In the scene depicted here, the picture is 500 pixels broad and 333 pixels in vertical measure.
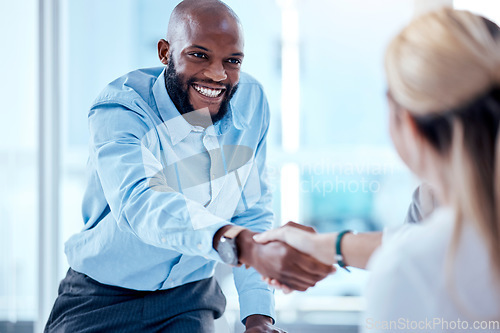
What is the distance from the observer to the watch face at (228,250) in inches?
46.3

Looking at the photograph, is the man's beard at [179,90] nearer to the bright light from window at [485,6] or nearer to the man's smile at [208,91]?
the man's smile at [208,91]

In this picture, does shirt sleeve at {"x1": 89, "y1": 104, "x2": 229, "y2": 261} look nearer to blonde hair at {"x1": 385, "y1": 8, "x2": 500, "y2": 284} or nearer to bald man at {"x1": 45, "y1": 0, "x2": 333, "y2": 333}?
bald man at {"x1": 45, "y1": 0, "x2": 333, "y2": 333}

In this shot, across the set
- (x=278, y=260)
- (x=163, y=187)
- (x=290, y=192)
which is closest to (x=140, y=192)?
(x=163, y=187)

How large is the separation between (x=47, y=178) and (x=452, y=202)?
212 cm

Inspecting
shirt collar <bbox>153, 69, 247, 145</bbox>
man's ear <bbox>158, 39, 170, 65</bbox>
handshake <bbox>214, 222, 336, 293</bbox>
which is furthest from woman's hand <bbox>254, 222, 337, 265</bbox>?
man's ear <bbox>158, 39, 170, 65</bbox>

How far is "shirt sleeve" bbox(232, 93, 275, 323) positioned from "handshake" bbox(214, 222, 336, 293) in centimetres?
37

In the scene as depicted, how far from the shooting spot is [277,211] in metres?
2.55

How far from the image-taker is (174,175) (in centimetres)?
157

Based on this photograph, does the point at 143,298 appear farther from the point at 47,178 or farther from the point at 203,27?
the point at 47,178

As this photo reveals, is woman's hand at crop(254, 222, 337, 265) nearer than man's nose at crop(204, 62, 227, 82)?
Yes

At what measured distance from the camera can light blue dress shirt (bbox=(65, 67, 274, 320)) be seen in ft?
4.01

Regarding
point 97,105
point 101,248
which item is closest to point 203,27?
point 97,105

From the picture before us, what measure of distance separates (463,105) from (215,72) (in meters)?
0.86

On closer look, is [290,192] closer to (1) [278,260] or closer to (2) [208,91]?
(2) [208,91]
